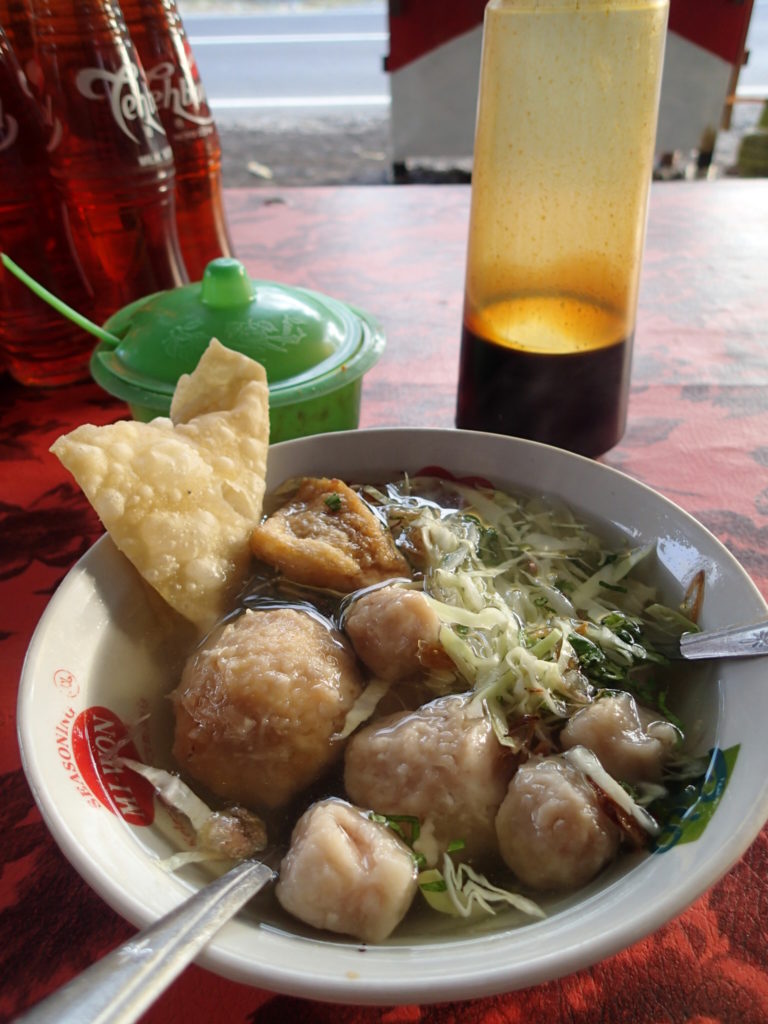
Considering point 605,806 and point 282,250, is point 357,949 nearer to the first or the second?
point 605,806

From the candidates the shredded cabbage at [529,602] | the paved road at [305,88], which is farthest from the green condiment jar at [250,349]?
the paved road at [305,88]

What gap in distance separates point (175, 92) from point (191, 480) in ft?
3.56

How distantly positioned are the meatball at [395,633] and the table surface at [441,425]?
1.28ft

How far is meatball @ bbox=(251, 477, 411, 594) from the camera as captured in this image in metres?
1.12

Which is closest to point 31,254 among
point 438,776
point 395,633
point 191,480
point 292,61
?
point 191,480

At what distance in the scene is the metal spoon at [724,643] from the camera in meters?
0.86

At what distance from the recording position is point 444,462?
1.25 metres

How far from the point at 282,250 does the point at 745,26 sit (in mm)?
4933

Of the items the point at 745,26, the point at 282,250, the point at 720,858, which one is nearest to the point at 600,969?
the point at 720,858

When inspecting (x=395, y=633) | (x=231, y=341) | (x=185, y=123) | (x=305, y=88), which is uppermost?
(x=305, y=88)

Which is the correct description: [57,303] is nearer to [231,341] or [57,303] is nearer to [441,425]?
[231,341]

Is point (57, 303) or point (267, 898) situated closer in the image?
point (267, 898)

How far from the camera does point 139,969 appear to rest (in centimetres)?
54

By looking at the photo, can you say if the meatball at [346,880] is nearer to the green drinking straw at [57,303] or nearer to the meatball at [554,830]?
the meatball at [554,830]
